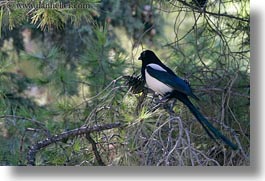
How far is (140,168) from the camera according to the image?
2984 mm

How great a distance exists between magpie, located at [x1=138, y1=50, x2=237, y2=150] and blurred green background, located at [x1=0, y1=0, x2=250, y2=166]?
0.9 inches

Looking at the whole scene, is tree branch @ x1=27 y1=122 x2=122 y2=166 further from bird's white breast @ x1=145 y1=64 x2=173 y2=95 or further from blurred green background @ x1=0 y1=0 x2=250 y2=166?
bird's white breast @ x1=145 y1=64 x2=173 y2=95

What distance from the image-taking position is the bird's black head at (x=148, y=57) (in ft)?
9.91

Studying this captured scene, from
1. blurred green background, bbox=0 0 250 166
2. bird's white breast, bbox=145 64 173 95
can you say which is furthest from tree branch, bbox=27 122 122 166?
bird's white breast, bbox=145 64 173 95

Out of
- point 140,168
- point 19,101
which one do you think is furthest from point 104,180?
point 19,101

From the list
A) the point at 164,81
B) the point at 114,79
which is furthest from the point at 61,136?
the point at 164,81

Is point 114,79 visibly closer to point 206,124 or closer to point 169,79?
point 169,79

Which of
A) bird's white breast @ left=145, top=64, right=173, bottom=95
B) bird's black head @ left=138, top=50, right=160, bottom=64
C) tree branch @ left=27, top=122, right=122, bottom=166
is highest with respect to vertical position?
bird's black head @ left=138, top=50, right=160, bottom=64

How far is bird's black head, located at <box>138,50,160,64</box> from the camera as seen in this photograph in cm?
302

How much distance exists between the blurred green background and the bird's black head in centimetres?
3

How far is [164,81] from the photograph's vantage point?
3.02 meters

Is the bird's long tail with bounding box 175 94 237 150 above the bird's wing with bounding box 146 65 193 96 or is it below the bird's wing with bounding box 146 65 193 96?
below

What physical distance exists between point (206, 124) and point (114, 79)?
31 centimetres

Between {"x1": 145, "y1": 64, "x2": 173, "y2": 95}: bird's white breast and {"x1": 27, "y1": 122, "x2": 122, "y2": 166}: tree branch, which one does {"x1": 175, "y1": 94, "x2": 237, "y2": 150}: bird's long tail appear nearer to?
{"x1": 145, "y1": 64, "x2": 173, "y2": 95}: bird's white breast
